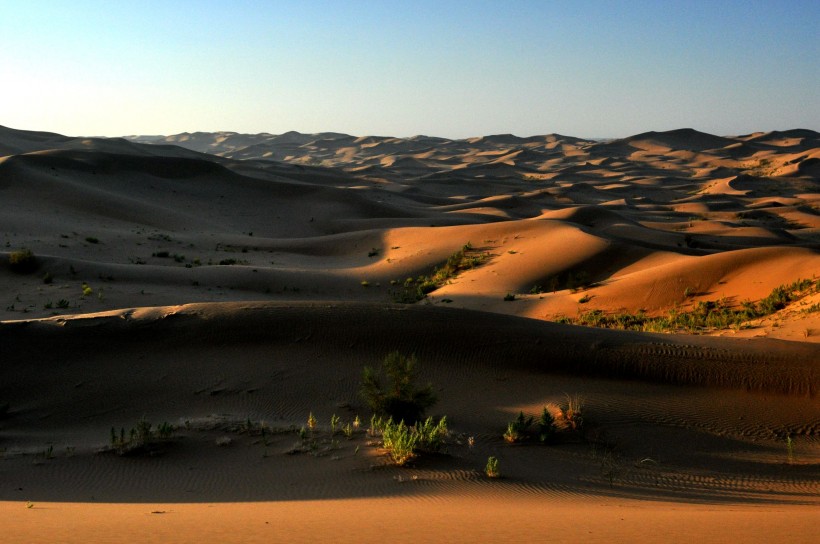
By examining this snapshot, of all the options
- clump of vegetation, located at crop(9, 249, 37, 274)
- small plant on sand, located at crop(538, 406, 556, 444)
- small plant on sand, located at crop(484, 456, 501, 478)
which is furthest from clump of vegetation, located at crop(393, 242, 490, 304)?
small plant on sand, located at crop(484, 456, 501, 478)

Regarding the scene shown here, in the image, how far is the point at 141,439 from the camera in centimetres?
876

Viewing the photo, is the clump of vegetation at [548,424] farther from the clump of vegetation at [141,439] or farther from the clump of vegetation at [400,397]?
the clump of vegetation at [141,439]

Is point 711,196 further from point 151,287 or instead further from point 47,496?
point 47,496

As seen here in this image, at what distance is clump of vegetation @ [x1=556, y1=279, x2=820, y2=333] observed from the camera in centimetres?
1814

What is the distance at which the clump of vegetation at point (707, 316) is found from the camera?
59.5 feet

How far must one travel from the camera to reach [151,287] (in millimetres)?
21688

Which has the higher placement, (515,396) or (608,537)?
(608,537)

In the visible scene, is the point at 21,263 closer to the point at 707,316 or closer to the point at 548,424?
the point at 548,424

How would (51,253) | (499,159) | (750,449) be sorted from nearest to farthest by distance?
(750,449) → (51,253) → (499,159)

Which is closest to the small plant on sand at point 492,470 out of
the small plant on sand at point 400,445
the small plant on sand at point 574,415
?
the small plant on sand at point 400,445

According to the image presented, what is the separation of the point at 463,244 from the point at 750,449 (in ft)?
76.6

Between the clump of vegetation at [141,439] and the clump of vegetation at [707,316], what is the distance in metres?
12.1

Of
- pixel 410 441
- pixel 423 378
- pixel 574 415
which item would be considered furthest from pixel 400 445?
pixel 423 378

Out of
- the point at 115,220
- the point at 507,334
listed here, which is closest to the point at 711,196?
the point at 115,220
